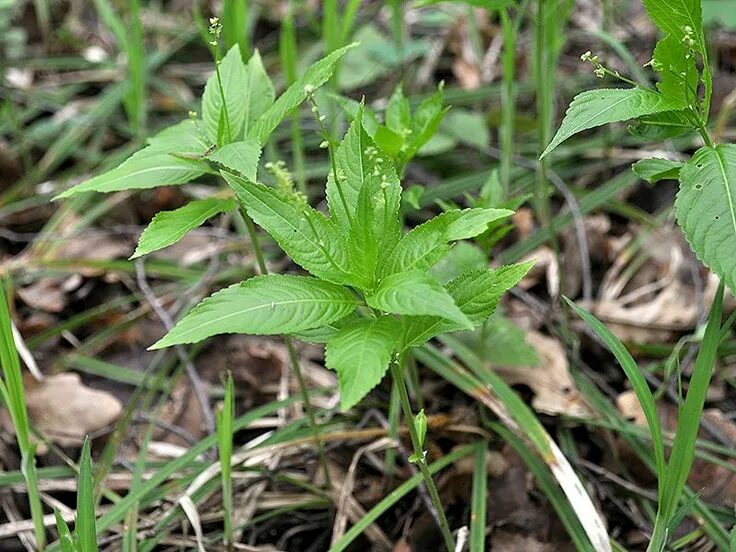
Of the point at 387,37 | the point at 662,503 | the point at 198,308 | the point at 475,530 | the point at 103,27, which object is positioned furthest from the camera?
the point at 103,27

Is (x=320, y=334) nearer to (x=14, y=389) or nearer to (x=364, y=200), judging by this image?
(x=364, y=200)

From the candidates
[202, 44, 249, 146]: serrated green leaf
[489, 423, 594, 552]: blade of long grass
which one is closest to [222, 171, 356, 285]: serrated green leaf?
[202, 44, 249, 146]: serrated green leaf

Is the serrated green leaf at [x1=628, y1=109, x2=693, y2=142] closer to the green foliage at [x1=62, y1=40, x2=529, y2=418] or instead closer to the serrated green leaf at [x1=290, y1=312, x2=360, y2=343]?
the green foliage at [x1=62, y1=40, x2=529, y2=418]

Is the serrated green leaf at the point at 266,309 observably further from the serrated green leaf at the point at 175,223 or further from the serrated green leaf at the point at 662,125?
the serrated green leaf at the point at 662,125

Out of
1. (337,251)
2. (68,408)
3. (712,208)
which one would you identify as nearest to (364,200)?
(337,251)

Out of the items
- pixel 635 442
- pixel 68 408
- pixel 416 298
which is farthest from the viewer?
pixel 68 408

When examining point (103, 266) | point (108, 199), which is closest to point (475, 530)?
point (103, 266)

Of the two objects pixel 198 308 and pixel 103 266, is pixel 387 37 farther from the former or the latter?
pixel 198 308
